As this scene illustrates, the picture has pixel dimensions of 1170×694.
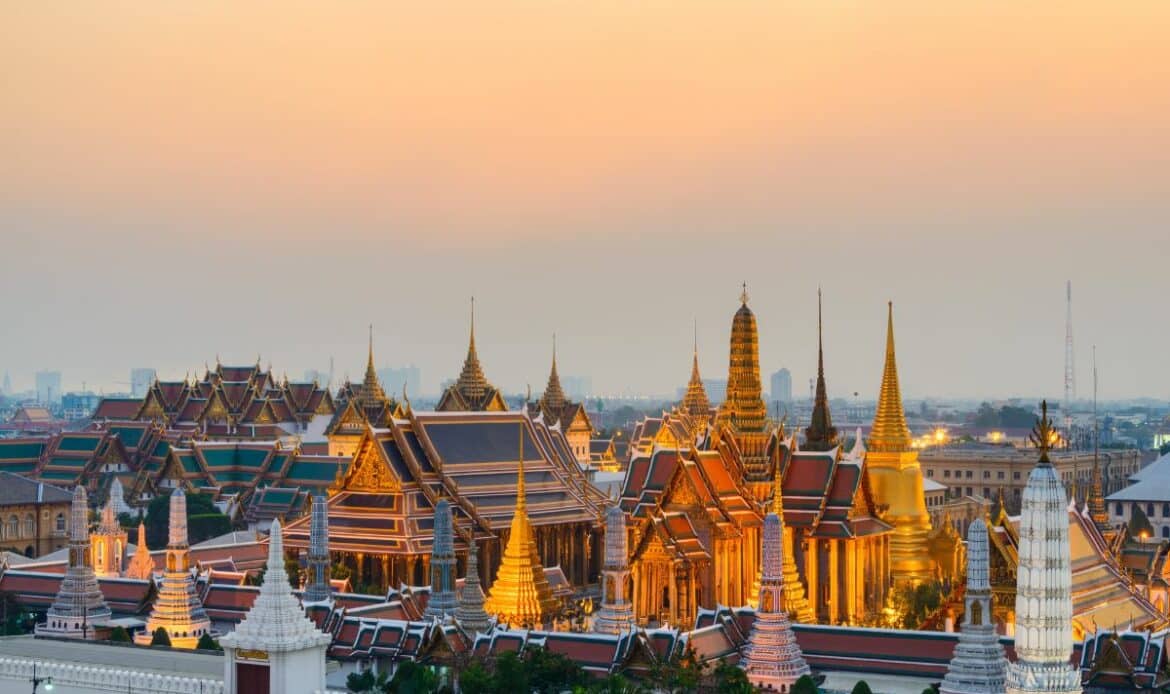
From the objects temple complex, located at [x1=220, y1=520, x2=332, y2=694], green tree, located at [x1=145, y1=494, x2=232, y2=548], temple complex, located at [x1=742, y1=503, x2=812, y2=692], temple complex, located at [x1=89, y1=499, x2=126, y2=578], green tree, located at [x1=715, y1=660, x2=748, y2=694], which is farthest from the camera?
green tree, located at [x1=145, y1=494, x2=232, y2=548]

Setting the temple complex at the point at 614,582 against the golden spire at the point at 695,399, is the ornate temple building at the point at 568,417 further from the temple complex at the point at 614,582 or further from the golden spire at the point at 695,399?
the temple complex at the point at 614,582

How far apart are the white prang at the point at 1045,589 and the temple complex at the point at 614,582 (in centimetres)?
1846

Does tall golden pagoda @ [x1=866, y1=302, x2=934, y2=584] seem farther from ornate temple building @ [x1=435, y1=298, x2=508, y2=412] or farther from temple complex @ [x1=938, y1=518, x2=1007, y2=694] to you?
ornate temple building @ [x1=435, y1=298, x2=508, y2=412]

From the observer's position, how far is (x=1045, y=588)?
1053 inches

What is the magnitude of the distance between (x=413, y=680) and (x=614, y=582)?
931 centimetres

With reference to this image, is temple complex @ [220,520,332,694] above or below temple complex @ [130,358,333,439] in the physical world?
below

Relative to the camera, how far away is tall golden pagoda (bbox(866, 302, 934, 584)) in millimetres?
58919

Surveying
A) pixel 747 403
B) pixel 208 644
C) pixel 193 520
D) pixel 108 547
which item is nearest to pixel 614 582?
pixel 208 644

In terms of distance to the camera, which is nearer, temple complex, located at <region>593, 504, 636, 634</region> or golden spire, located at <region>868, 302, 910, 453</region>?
temple complex, located at <region>593, 504, 636, 634</region>

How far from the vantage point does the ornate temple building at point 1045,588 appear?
26719 millimetres

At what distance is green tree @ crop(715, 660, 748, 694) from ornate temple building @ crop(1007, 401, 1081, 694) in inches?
372

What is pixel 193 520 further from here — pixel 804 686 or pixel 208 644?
pixel 804 686

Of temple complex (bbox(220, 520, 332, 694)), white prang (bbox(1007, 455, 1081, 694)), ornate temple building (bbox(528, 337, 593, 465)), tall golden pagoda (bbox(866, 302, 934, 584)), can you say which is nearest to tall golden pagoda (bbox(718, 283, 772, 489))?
tall golden pagoda (bbox(866, 302, 934, 584))

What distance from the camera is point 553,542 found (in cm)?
6381
